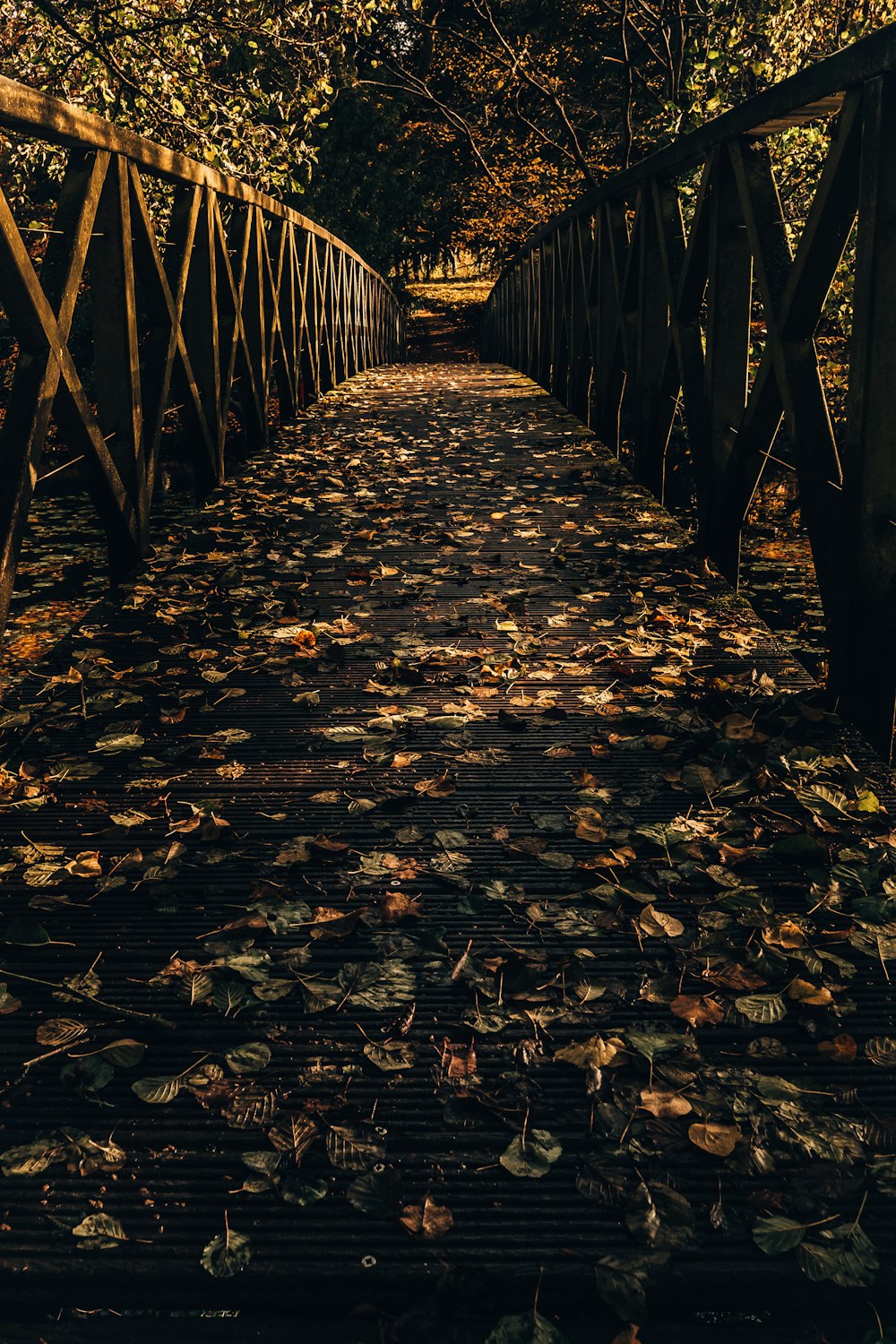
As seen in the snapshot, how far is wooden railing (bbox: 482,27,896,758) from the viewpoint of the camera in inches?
92.9

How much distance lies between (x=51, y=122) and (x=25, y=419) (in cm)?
83

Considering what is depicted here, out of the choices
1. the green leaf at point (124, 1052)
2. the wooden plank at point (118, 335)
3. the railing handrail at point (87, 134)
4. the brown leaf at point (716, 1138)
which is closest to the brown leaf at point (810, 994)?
the brown leaf at point (716, 1138)

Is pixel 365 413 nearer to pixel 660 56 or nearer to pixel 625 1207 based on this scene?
pixel 660 56

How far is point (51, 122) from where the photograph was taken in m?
2.87

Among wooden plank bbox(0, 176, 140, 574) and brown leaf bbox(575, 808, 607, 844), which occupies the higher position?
wooden plank bbox(0, 176, 140, 574)

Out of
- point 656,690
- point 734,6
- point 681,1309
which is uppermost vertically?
point 734,6

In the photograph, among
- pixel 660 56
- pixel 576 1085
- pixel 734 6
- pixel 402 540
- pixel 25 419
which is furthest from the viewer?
pixel 660 56

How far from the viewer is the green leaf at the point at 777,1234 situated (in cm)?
127

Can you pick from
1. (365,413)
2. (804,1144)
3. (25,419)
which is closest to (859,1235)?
(804,1144)

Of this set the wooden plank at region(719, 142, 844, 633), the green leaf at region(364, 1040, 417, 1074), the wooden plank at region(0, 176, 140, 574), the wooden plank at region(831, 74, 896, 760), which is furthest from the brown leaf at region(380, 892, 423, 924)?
the wooden plank at region(0, 176, 140, 574)

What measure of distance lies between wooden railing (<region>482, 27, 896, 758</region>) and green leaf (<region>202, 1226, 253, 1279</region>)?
1873 millimetres

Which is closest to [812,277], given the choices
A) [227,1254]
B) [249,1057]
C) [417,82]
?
[249,1057]

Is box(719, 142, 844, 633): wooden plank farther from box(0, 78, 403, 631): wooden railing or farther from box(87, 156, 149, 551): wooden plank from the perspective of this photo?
box(87, 156, 149, 551): wooden plank

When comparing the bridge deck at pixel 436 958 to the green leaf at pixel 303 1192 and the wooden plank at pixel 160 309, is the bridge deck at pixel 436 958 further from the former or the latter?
the wooden plank at pixel 160 309
